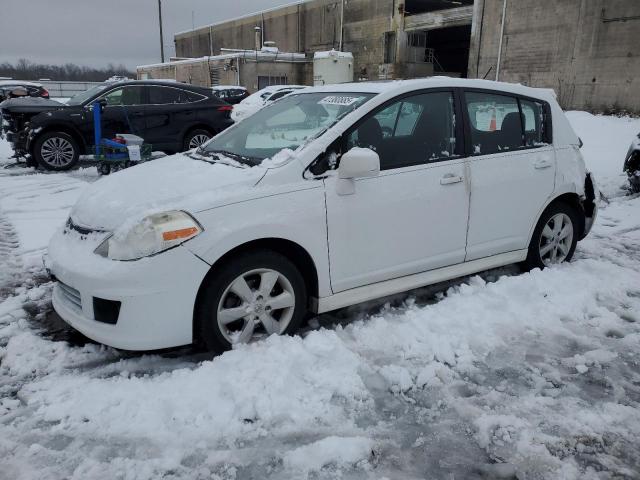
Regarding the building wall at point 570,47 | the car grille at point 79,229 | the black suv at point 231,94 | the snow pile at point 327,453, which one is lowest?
the snow pile at point 327,453

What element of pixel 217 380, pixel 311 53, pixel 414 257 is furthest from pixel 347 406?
pixel 311 53

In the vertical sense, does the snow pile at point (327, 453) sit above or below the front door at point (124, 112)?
below

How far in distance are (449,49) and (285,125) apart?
31658mm

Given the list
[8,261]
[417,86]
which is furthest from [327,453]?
[8,261]

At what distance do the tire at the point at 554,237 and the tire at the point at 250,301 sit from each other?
2376mm

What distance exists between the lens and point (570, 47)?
18891mm

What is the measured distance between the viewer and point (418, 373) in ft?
9.99

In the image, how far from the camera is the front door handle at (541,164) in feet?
14.3

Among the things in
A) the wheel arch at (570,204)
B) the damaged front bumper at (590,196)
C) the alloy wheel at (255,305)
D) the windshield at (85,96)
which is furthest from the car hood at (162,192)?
the windshield at (85,96)

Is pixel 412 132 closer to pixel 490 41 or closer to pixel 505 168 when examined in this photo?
pixel 505 168

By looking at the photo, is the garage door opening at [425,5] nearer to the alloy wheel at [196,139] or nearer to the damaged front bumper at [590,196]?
the alloy wheel at [196,139]

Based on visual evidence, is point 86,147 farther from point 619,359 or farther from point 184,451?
point 619,359

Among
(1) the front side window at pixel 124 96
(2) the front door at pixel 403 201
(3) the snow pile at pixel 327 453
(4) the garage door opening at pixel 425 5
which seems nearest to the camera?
(3) the snow pile at pixel 327 453

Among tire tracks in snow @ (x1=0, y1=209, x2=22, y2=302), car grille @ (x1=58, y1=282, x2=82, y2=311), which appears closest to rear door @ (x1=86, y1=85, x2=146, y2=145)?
tire tracks in snow @ (x1=0, y1=209, x2=22, y2=302)
